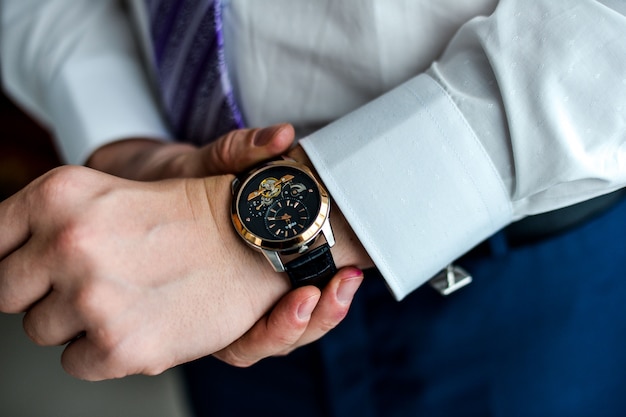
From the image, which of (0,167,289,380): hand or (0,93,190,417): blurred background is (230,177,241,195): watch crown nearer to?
(0,167,289,380): hand

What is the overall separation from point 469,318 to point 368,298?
15 centimetres

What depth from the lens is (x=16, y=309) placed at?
0.61 meters

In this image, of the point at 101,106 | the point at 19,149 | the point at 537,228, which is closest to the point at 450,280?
the point at 537,228

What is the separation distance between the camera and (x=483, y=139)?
632mm

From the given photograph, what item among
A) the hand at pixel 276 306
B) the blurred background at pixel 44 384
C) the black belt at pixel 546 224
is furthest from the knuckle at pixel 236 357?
the blurred background at pixel 44 384

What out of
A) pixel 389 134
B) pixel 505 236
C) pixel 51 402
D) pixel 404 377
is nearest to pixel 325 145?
pixel 389 134

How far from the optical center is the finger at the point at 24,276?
23.0 inches

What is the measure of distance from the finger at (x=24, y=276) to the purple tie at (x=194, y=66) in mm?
318

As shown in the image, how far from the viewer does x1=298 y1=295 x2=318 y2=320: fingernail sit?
0.62m

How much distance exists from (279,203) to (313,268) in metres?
0.08

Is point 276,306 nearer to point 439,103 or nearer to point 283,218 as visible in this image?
point 283,218

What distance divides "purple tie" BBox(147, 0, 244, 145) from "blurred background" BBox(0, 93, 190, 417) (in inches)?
49.7

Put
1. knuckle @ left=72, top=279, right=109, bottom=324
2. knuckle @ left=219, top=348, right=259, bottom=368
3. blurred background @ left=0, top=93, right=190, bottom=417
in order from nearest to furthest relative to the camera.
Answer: knuckle @ left=72, top=279, right=109, bottom=324 → knuckle @ left=219, top=348, right=259, bottom=368 → blurred background @ left=0, top=93, right=190, bottom=417

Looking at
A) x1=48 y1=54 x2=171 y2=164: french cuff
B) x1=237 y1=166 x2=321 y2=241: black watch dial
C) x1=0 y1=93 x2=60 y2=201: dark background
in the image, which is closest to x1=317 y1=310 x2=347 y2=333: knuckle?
x1=237 y1=166 x2=321 y2=241: black watch dial
